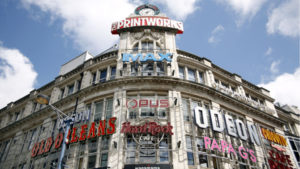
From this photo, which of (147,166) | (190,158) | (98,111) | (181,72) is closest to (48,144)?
(98,111)

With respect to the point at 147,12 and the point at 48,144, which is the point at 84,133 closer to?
the point at 48,144

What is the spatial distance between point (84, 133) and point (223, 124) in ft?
43.7

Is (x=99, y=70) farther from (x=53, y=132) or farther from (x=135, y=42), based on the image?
(x=53, y=132)

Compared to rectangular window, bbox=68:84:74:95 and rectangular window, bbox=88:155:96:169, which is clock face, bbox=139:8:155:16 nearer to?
rectangular window, bbox=68:84:74:95

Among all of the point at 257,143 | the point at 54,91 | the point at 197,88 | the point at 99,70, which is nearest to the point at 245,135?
the point at 257,143

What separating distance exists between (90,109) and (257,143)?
1767 cm

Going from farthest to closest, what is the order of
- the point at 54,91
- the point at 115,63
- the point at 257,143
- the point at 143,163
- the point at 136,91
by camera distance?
the point at 54,91
the point at 115,63
the point at 257,143
the point at 136,91
the point at 143,163

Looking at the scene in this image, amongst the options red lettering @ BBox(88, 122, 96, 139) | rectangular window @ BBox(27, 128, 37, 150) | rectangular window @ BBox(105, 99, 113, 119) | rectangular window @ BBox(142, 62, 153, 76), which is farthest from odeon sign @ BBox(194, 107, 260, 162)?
Answer: rectangular window @ BBox(27, 128, 37, 150)

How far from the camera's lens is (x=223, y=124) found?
2056 cm

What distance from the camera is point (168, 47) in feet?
79.1

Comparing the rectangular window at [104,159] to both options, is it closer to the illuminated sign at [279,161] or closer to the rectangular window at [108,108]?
the rectangular window at [108,108]

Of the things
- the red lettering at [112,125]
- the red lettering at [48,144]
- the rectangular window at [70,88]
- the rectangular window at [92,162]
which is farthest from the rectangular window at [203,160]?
the rectangular window at [70,88]

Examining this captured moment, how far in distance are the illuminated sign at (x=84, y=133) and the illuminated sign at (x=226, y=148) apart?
825 cm

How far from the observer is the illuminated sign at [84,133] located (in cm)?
1828
